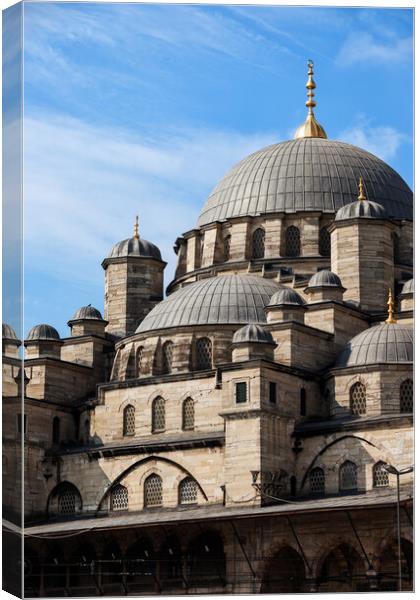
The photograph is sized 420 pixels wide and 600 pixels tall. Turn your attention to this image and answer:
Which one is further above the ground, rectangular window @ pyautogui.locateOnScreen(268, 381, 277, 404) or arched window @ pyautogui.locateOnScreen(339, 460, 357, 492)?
rectangular window @ pyautogui.locateOnScreen(268, 381, 277, 404)

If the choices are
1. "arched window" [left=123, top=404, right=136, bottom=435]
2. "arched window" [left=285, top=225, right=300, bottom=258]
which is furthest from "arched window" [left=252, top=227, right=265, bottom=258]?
"arched window" [left=123, top=404, right=136, bottom=435]

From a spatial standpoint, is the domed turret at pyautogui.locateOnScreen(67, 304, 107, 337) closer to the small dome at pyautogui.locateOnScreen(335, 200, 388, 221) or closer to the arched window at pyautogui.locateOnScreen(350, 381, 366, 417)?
the small dome at pyautogui.locateOnScreen(335, 200, 388, 221)

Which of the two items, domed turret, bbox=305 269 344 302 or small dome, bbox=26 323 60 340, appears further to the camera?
small dome, bbox=26 323 60 340

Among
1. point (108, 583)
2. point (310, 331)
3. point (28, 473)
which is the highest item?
point (310, 331)

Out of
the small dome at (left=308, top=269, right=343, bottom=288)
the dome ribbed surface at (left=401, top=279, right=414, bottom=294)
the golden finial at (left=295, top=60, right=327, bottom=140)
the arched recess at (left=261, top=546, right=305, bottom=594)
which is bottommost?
the arched recess at (left=261, top=546, right=305, bottom=594)

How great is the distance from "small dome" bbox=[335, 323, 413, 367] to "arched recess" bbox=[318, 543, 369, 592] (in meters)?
7.03

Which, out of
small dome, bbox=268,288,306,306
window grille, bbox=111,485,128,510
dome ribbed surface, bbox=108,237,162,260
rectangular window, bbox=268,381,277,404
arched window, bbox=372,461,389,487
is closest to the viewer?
arched window, bbox=372,461,389,487

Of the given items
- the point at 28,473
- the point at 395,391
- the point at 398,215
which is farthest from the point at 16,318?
the point at 398,215

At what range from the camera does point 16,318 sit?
3522 cm

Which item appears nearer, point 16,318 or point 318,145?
point 16,318

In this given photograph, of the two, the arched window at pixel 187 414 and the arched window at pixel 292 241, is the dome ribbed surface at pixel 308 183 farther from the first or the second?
the arched window at pixel 187 414

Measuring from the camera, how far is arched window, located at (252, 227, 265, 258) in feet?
223

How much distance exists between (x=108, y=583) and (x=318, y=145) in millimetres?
22737

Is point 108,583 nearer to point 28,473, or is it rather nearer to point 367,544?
point 28,473
